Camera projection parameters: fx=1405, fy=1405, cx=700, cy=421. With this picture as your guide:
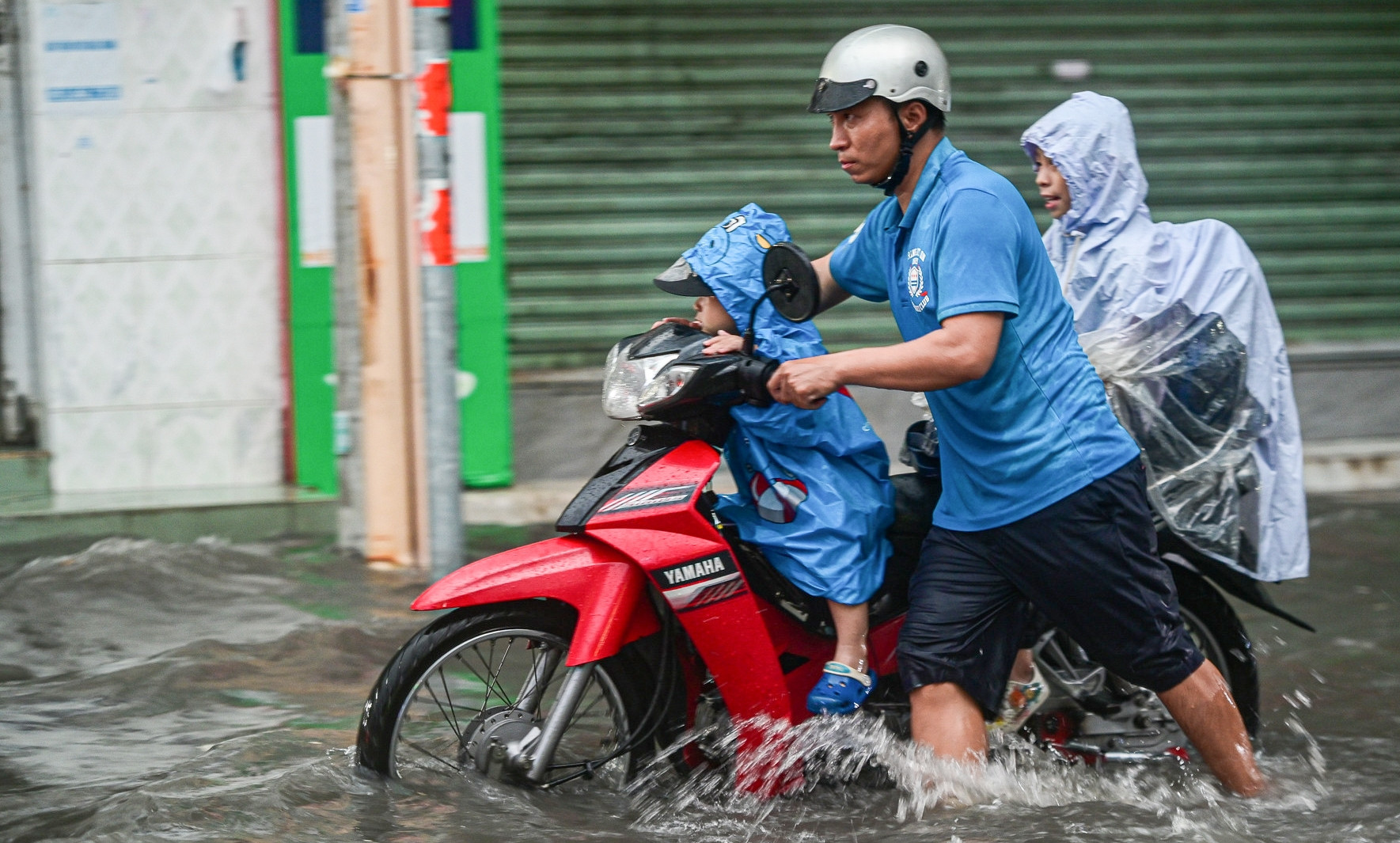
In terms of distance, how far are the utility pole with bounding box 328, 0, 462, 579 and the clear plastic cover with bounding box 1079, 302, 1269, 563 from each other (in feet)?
9.31

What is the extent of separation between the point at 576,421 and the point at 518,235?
1028mm

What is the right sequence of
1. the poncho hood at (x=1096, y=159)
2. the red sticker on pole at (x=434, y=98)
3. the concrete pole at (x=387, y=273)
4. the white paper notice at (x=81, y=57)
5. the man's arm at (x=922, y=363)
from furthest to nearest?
the white paper notice at (x=81, y=57) → the concrete pole at (x=387, y=273) → the red sticker on pole at (x=434, y=98) → the poncho hood at (x=1096, y=159) → the man's arm at (x=922, y=363)

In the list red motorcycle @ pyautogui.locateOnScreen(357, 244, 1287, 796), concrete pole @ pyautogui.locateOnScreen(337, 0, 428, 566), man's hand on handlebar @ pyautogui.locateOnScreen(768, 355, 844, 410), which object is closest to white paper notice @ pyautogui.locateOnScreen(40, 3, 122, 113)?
concrete pole @ pyautogui.locateOnScreen(337, 0, 428, 566)

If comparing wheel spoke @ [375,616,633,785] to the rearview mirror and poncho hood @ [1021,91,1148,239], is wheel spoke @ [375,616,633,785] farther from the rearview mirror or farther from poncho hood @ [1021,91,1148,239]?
poncho hood @ [1021,91,1148,239]

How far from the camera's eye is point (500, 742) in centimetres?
330

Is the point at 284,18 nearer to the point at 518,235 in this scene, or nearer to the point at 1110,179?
the point at 518,235

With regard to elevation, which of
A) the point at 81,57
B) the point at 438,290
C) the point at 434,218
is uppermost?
the point at 81,57

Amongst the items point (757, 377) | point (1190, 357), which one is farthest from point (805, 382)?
point (1190, 357)

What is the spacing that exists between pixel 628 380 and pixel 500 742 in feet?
2.96

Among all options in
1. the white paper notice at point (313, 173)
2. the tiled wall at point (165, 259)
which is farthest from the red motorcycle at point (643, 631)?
the tiled wall at point (165, 259)

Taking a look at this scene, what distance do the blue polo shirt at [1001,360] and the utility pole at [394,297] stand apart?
2675 mm

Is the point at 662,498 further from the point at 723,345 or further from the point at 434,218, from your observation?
the point at 434,218

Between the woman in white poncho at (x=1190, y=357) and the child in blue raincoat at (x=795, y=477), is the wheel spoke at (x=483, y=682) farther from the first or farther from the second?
the woman in white poncho at (x=1190, y=357)

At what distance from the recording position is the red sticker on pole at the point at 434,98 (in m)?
5.33
